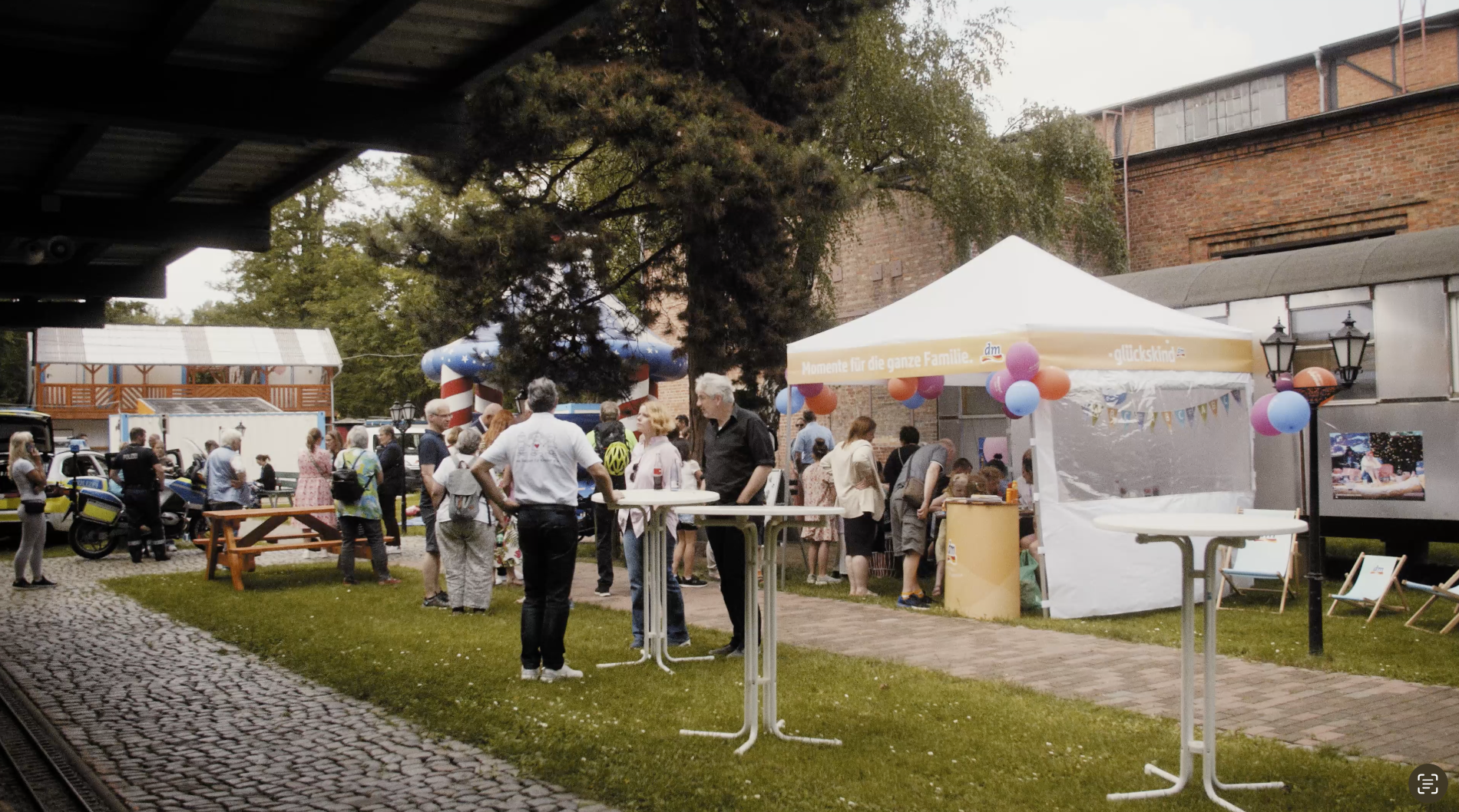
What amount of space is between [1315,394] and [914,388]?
16.0 ft

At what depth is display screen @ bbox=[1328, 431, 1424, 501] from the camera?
437 inches

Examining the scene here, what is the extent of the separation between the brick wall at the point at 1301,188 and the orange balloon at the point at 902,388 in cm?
1159

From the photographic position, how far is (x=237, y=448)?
1650 cm

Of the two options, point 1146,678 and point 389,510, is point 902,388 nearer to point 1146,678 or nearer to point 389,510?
point 1146,678

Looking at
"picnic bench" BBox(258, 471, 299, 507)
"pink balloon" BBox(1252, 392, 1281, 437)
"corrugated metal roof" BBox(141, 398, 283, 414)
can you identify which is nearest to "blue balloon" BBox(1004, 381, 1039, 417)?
"pink balloon" BBox(1252, 392, 1281, 437)

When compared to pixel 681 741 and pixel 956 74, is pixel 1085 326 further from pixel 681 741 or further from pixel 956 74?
pixel 956 74

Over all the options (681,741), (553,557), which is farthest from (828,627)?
(681,741)

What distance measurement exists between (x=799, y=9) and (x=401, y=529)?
→ 1138 centimetres

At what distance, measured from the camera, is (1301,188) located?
69.8ft

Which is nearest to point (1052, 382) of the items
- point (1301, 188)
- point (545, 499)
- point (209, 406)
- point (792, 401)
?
point (792, 401)

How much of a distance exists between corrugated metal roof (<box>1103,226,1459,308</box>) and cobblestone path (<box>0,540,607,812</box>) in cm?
986

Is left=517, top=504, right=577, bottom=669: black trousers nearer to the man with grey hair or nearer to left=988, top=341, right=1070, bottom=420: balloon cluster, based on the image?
the man with grey hair

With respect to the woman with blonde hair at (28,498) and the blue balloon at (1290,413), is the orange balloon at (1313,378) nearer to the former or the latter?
the blue balloon at (1290,413)

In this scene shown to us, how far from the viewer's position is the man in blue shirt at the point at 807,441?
1411 cm
